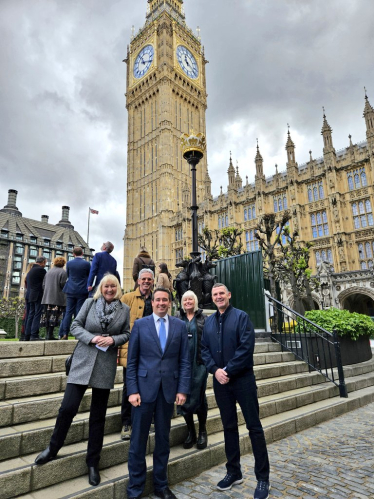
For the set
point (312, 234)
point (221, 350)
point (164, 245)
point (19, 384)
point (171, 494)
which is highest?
point (164, 245)

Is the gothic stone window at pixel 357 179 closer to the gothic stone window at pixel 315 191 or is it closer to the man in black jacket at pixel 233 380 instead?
the gothic stone window at pixel 315 191

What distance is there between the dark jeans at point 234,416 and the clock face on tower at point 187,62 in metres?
58.5

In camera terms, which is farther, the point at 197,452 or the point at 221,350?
the point at 197,452

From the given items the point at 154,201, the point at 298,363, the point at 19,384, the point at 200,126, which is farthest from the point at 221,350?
the point at 200,126

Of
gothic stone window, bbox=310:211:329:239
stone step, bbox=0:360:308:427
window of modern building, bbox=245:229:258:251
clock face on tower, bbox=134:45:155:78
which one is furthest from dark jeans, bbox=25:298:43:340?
clock face on tower, bbox=134:45:155:78

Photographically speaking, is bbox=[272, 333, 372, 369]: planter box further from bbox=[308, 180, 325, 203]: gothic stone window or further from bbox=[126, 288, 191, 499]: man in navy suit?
bbox=[308, 180, 325, 203]: gothic stone window

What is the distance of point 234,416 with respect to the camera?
3.22m

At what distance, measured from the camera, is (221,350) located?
3270 mm

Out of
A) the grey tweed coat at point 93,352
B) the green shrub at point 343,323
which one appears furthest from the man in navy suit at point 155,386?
the green shrub at point 343,323

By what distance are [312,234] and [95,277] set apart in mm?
27733

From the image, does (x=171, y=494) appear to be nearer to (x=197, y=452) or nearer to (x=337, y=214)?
(x=197, y=452)

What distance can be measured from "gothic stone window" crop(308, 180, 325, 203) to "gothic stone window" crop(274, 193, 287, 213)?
263 cm

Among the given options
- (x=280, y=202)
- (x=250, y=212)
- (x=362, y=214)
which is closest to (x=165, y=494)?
(x=362, y=214)

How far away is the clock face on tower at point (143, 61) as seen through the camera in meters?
52.2
